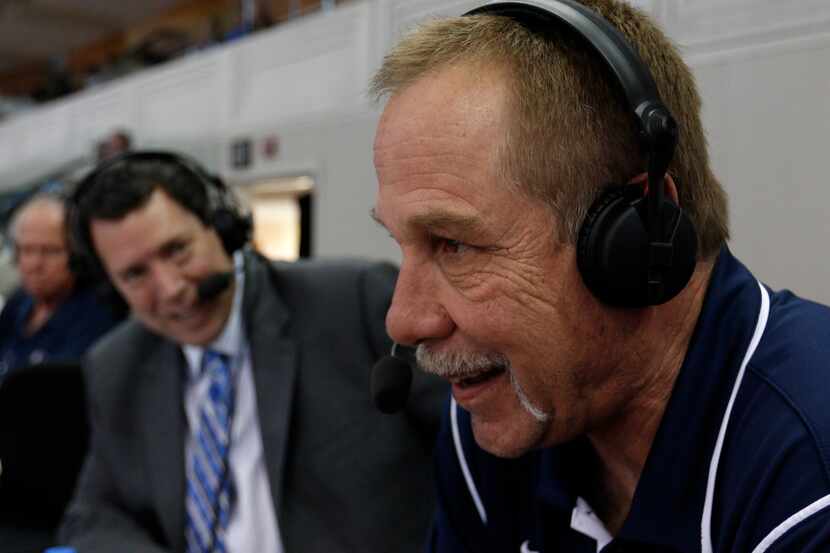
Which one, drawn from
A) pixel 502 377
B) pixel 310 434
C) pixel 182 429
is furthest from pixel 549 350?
pixel 182 429

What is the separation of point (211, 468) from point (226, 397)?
11 cm

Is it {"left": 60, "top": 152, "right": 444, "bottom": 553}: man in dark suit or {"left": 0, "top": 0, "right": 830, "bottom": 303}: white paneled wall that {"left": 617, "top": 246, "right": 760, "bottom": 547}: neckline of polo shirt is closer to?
{"left": 0, "top": 0, "right": 830, "bottom": 303}: white paneled wall

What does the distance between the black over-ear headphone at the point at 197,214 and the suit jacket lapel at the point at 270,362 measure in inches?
2.2

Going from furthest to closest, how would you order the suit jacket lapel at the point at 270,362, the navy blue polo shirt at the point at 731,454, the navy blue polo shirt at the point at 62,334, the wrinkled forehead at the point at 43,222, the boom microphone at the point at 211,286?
the wrinkled forehead at the point at 43,222, the navy blue polo shirt at the point at 62,334, the boom microphone at the point at 211,286, the suit jacket lapel at the point at 270,362, the navy blue polo shirt at the point at 731,454

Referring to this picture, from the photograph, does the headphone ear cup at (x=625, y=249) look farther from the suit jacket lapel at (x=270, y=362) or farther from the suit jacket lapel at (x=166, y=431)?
the suit jacket lapel at (x=166, y=431)

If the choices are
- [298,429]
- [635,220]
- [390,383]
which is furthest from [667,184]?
[298,429]

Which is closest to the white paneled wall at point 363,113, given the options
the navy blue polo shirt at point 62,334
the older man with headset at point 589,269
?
the older man with headset at point 589,269

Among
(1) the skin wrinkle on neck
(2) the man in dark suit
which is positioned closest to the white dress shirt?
(2) the man in dark suit

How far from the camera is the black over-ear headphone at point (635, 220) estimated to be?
51 cm

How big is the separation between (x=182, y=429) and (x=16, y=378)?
1.72 ft

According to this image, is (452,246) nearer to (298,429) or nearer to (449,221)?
(449,221)

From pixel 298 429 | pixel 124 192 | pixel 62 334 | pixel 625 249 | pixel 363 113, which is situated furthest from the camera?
pixel 363 113

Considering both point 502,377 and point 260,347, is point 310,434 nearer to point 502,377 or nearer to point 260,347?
point 260,347

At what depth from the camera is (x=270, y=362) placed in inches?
44.6
